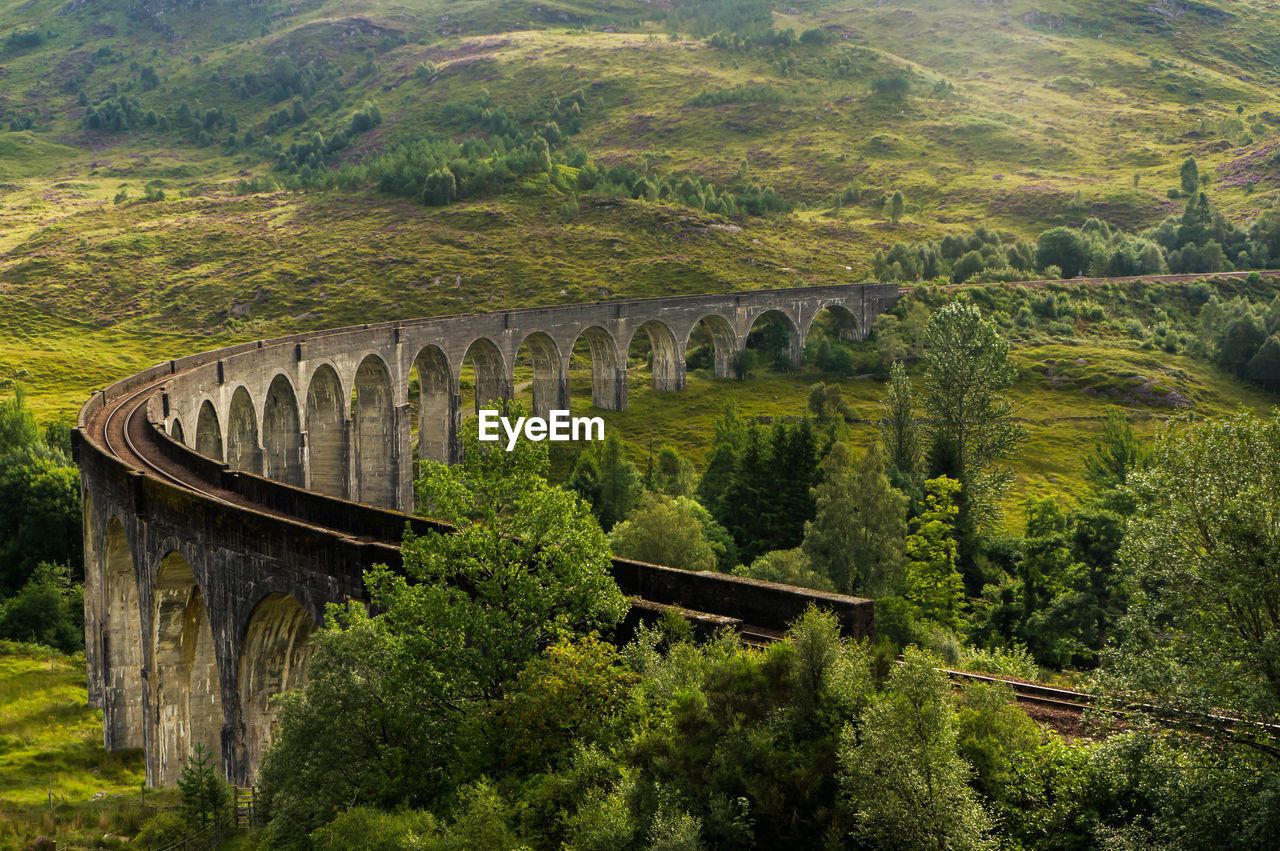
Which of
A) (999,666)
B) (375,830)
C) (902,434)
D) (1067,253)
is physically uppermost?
(375,830)

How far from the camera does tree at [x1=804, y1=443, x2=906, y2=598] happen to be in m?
53.2

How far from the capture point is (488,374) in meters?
91.2

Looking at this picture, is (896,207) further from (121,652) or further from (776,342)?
(121,652)

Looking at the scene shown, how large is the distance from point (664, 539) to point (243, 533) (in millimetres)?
23468

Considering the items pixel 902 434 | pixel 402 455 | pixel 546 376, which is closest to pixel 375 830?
pixel 902 434

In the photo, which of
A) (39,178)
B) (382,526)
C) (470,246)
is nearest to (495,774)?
(382,526)

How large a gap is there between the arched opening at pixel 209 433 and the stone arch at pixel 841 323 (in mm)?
75924

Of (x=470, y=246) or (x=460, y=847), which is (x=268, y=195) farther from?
(x=460, y=847)

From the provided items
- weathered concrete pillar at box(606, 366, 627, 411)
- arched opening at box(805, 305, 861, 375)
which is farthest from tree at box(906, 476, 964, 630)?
arched opening at box(805, 305, 861, 375)

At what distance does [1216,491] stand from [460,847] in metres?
14.4

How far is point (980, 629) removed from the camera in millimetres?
50750

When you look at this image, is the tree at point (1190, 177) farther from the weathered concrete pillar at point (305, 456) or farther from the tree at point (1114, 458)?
the weathered concrete pillar at point (305, 456)

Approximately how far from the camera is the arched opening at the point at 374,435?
78500 mm

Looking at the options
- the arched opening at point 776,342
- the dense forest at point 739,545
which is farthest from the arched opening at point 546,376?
the arched opening at point 776,342
